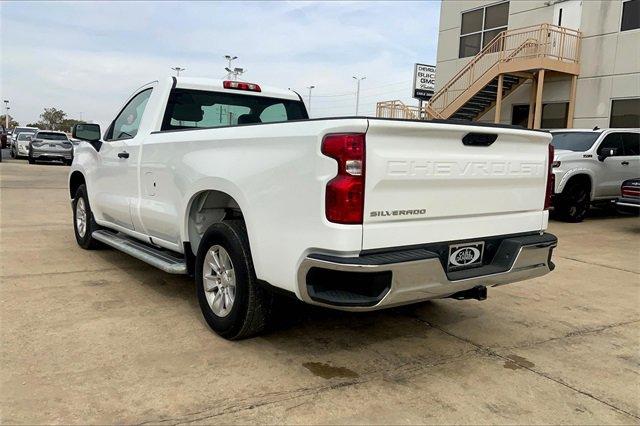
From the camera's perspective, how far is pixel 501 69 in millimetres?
16719

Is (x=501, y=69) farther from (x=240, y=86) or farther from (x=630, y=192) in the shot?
(x=240, y=86)

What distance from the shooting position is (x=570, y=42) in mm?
16406

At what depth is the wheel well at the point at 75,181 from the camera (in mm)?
6988

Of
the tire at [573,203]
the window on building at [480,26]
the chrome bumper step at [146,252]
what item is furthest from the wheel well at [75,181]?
the window on building at [480,26]

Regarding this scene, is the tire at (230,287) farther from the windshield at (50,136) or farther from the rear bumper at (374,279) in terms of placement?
the windshield at (50,136)

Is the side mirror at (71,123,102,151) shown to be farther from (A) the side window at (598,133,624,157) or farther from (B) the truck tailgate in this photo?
(A) the side window at (598,133,624,157)

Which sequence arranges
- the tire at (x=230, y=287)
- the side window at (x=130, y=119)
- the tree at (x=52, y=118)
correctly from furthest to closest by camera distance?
the tree at (x=52, y=118)
the side window at (x=130, y=119)
the tire at (x=230, y=287)

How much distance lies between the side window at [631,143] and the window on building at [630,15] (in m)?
4.74

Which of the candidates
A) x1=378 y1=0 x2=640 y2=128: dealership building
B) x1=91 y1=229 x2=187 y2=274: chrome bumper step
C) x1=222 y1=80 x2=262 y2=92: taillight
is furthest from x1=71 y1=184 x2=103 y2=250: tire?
x1=378 y1=0 x2=640 y2=128: dealership building

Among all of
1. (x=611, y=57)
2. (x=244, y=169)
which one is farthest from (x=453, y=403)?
(x=611, y=57)

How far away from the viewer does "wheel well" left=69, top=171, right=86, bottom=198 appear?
6988 mm

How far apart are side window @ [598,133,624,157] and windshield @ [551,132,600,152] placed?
0.69 ft

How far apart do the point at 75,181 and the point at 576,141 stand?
9.82 m

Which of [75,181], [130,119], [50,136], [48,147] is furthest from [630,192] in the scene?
[50,136]
